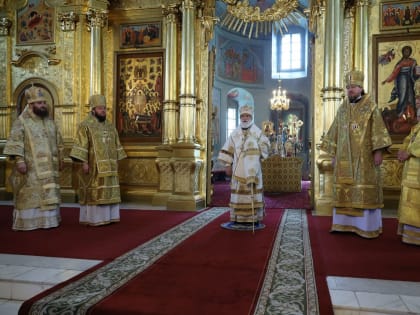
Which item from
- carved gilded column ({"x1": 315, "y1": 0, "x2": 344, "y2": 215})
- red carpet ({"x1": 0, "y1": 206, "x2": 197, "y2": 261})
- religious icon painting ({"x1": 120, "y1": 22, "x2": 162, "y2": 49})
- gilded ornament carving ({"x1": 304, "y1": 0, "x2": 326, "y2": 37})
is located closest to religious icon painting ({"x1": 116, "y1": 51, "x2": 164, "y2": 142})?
religious icon painting ({"x1": 120, "y1": 22, "x2": 162, "y2": 49})

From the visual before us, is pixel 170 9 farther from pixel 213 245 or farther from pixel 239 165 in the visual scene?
pixel 213 245

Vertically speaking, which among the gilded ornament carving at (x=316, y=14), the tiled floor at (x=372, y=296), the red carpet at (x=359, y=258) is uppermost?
the gilded ornament carving at (x=316, y=14)

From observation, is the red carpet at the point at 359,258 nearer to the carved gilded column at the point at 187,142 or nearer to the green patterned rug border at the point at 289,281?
the green patterned rug border at the point at 289,281

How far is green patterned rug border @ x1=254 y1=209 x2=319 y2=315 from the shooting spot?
A: 2.79 meters

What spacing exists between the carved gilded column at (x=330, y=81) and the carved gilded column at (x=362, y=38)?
474mm

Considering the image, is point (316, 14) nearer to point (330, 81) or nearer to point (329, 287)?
point (330, 81)

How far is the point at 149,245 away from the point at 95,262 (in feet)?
2.92

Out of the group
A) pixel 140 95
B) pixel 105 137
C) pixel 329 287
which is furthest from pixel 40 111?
pixel 329 287

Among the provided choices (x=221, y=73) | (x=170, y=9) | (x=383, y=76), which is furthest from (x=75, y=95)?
(x=221, y=73)

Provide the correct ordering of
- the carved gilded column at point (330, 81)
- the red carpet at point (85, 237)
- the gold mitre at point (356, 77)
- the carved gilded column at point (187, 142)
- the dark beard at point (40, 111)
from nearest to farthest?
1. the red carpet at point (85, 237)
2. the gold mitre at point (356, 77)
3. the dark beard at point (40, 111)
4. the carved gilded column at point (330, 81)
5. the carved gilded column at point (187, 142)

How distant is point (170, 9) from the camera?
8.86 m

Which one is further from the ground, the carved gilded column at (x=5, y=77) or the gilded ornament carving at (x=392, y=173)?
the carved gilded column at (x=5, y=77)

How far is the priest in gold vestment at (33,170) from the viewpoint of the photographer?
580 cm

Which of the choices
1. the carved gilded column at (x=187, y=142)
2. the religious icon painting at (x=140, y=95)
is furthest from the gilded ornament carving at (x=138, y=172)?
the carved gilded column at (x=187, y=142)
